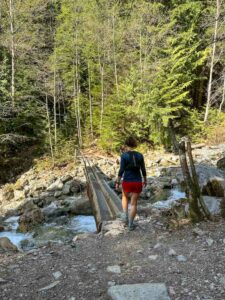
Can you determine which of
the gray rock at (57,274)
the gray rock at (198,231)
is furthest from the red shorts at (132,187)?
the gray rock at (57,274)

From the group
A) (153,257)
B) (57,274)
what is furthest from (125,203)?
(57,274)

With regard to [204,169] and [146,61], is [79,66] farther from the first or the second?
[204,169]

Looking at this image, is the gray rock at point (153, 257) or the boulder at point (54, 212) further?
the boulder at point (54, 212)

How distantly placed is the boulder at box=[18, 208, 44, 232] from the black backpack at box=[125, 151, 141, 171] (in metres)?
4.44

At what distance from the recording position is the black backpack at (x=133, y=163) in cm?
578

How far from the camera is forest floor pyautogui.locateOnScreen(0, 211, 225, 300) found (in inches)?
149

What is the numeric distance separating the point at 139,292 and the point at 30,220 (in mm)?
6337

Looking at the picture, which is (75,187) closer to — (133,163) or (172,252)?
(133,163)

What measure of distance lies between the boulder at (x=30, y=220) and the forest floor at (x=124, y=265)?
356 cm

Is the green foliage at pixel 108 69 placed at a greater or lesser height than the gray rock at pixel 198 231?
greater

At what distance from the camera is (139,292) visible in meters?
3.56

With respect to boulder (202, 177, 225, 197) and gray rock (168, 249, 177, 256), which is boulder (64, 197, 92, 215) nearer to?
boulder (202, 177, 225, 197)

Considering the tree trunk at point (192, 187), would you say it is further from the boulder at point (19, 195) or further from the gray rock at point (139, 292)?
the boulder at point (19, 195)

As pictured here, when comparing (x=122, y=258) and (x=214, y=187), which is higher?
(x=214, y=187)
